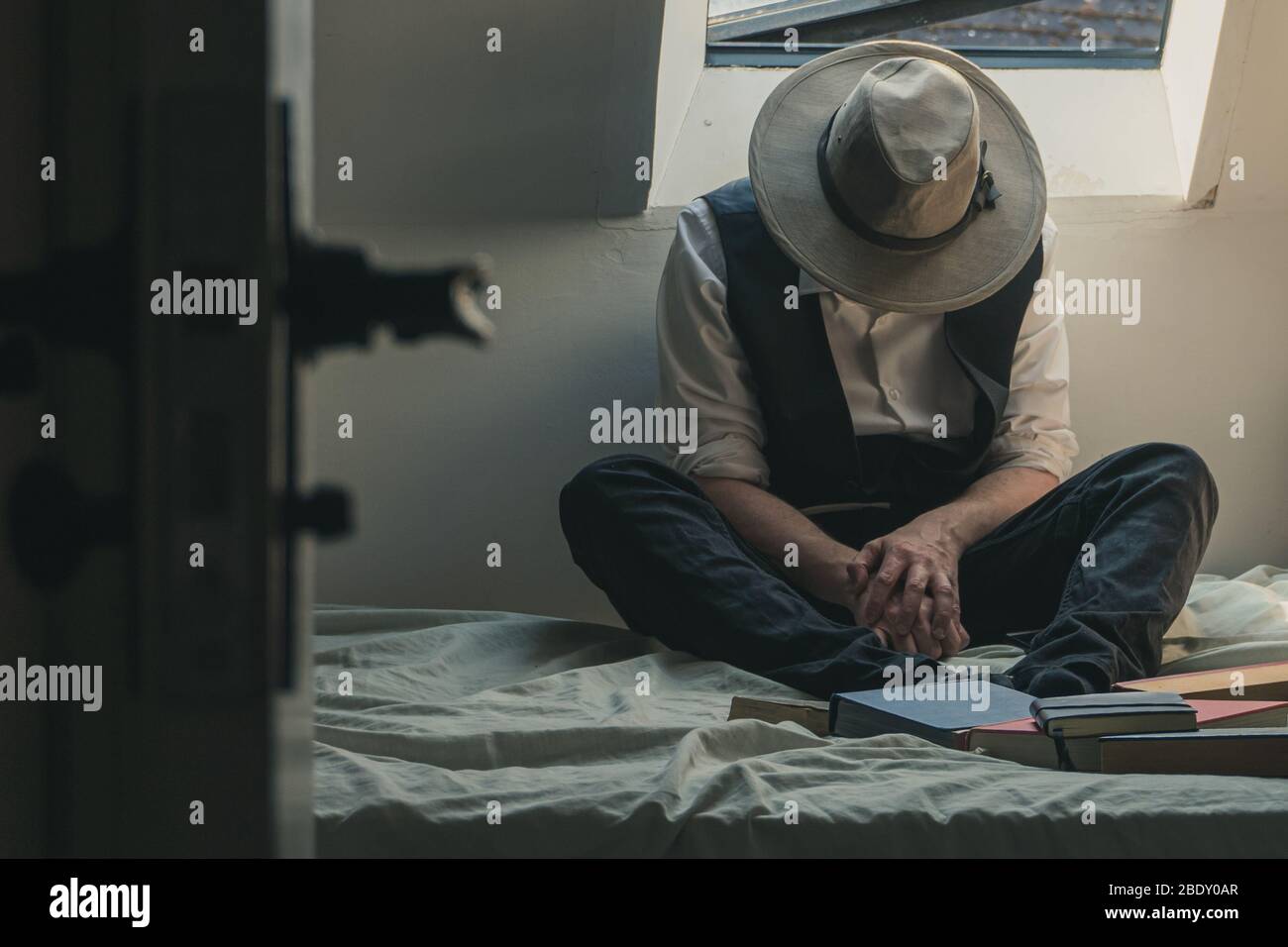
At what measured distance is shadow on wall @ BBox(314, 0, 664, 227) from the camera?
1872mm

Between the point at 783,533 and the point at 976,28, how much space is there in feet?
3.66

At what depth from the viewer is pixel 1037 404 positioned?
1.67 meters

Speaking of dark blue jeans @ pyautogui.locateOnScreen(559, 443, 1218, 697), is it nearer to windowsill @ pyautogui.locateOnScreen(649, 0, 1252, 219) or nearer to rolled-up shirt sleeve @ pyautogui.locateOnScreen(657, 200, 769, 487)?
rolled-up shirt sleeve @ pyautogui.locateOnScreen(657, 200, 769, 487)

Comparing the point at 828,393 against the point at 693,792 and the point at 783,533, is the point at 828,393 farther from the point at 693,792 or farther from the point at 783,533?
the point at 693,792

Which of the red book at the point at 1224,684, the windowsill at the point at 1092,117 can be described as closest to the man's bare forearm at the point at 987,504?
the red book at the point at 1224,684

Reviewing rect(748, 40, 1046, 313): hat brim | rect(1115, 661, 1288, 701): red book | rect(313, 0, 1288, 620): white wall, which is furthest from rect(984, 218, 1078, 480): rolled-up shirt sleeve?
rect(1115, 661, 1288, 701): red book

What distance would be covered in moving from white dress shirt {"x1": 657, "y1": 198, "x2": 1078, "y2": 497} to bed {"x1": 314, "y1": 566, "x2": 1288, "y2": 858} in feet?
1.68

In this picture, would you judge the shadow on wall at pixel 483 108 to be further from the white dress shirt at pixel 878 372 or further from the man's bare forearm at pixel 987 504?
the man's bare forearm at pixel 987 504

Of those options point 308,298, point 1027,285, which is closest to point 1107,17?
point 1027,285

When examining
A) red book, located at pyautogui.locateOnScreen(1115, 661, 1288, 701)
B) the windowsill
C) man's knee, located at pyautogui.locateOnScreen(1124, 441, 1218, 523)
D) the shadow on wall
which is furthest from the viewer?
the windowsill

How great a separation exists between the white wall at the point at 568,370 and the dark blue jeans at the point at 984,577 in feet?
1.50
